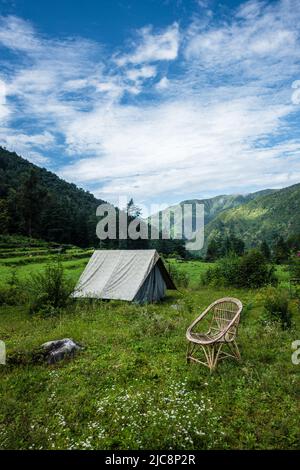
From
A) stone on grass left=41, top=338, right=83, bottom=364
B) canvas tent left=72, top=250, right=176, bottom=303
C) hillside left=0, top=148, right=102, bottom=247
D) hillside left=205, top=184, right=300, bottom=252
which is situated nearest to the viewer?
stone on grass left=41, top=338, right=83, bottom=364

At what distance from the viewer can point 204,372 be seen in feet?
20.5

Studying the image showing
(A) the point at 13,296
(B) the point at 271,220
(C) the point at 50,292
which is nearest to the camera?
(C) the point at 50,292

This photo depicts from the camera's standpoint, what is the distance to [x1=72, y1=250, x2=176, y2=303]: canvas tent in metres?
14.8

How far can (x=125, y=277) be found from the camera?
50.9ft

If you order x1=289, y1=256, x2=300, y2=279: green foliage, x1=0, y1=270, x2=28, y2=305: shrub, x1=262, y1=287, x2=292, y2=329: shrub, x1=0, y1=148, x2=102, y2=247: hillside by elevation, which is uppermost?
x1=0, y1=148, x2=102, y2=247: hillside

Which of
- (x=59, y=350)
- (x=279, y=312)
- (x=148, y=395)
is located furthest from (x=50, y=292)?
(x=279, y=312)

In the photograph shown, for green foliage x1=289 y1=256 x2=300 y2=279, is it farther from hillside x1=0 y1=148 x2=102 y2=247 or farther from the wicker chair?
hillside x1=0 y1=148 x2=102 y2=247

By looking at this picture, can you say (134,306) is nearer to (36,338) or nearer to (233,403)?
(36,338)

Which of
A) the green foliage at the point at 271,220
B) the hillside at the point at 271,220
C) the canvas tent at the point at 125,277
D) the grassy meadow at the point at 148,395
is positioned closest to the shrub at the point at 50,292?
the canvas tent at the point at 125,277

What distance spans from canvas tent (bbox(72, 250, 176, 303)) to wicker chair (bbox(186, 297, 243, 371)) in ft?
22.5

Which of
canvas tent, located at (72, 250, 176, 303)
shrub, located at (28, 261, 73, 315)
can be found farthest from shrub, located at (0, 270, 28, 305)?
canvas tent, located at (72, 250, 176, 303)

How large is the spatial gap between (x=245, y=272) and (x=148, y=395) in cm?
1683

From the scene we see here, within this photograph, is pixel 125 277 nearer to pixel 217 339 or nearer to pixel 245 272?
pixel 245 272
